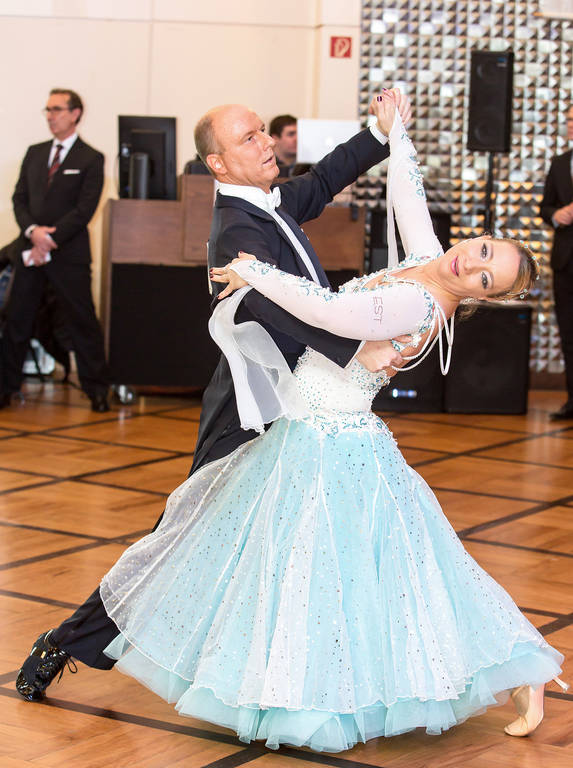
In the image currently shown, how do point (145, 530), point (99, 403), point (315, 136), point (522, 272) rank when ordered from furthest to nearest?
point (315, 136), point (99, 403), point (145, 530), point (522, 272)

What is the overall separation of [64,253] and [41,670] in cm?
426

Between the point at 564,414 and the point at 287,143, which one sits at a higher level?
the point at 287,143

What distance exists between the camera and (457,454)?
18.8 feet

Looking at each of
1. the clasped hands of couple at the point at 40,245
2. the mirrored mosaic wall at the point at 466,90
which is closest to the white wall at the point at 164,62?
the mirrored mosaic wall at the point at 466,90

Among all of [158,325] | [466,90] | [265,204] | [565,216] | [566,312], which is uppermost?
[466,90]

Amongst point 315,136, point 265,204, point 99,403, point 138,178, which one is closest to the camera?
point 265,204

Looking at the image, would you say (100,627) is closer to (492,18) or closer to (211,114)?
(211,114)

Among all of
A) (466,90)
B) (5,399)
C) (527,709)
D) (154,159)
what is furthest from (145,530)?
(466,90)

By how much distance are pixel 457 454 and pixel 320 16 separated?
12.9ft

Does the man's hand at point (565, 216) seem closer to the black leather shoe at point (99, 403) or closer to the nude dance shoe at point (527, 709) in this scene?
the black leather shoe at point (99, 403)

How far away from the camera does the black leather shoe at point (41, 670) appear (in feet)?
8.49

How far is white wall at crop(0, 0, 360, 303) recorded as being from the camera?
828 cm

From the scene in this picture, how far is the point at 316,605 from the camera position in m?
2.28

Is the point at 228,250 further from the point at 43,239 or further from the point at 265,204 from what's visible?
the point at 43,239
